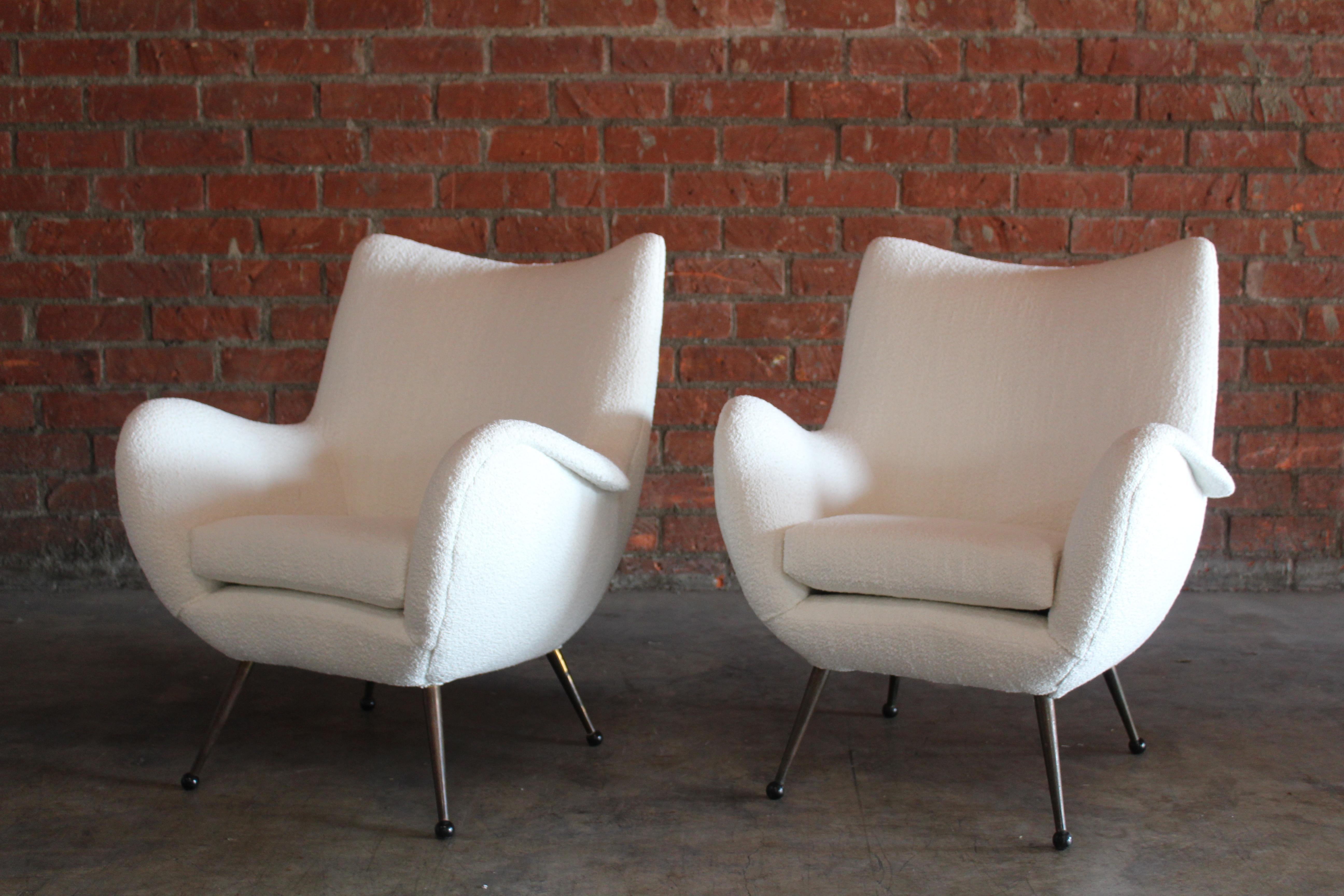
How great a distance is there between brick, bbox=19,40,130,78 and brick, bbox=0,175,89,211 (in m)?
0.25

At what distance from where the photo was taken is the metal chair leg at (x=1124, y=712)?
5.65 ft

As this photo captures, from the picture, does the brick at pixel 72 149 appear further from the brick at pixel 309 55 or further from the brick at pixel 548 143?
the brick at pixel 548 143

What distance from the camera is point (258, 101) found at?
9.20ft

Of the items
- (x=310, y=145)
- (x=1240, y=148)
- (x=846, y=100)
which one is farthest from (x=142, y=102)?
(x=1240, y=148)

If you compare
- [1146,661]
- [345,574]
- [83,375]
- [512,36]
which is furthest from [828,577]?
[83,375]

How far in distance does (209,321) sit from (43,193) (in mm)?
516

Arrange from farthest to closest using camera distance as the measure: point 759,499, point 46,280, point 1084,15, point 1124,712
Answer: point 46,280
point 1084,15
point 1124,712
point 759,499

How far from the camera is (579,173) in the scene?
2.80 m

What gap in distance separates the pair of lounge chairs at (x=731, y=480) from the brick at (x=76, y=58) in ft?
3.85

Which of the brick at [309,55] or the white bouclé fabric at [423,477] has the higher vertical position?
the brick at [309,55]

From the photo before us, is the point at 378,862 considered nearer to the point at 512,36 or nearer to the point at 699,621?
the point at 699,621

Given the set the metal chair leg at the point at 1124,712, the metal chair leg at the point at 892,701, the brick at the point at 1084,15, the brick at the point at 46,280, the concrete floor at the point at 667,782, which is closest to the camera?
the concrete floor at the point at 667,782

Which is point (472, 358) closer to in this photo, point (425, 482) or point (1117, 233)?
point (425, 482)

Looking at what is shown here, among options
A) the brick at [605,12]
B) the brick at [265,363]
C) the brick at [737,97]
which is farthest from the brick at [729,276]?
the brick at [265,363]
